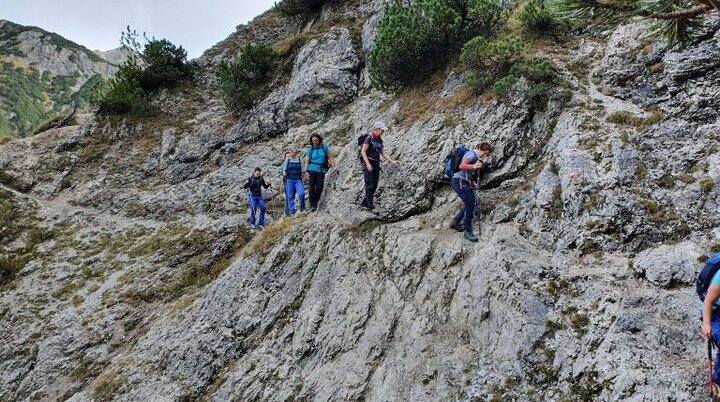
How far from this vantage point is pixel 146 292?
14.7 meters

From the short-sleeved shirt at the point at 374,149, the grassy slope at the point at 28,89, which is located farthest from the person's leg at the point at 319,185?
the grassy slope at the point at 28,89

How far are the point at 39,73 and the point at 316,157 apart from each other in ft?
447

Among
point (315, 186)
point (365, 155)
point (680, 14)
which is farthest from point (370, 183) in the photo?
point (680, 14)

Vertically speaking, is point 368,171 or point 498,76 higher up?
point 498,76

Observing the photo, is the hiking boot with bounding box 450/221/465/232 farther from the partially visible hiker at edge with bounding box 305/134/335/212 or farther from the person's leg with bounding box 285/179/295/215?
the person's leg with bounding box 285/179/295/215

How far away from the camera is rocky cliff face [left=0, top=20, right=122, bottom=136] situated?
95562 mm

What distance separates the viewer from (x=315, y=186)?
14000 millimetres

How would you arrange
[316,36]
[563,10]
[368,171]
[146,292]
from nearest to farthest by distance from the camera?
1. [563,10]
2. [368,171]
3. [146,292]
4. [316,36]

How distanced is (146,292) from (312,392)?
8.31 m

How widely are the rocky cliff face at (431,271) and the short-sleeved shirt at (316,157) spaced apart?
37.9 inches

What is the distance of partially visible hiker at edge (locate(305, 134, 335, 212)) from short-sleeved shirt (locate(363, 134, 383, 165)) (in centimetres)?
204

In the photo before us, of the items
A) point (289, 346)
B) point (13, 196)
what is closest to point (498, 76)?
point (289, 346)

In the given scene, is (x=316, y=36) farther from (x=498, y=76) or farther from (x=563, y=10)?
(x=563, y=10)

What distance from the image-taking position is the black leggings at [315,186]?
13969mm
